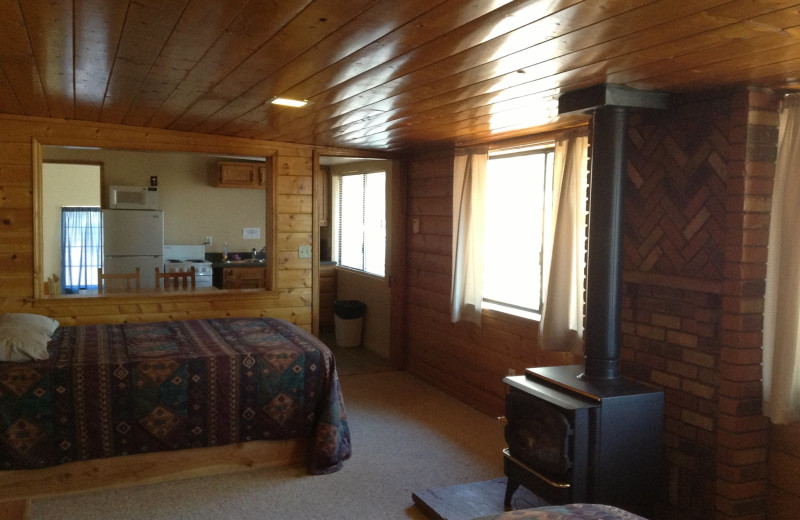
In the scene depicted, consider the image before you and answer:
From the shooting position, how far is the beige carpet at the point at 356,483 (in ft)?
11.2

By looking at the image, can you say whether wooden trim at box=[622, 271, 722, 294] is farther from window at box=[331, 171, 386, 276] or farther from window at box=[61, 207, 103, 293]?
window at box=[61, 207, 103, 293]

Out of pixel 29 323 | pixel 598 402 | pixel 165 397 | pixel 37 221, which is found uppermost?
pixel 37 221

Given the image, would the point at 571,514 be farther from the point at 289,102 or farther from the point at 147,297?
the point at 147,297

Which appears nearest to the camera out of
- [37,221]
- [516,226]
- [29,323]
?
[29,323]

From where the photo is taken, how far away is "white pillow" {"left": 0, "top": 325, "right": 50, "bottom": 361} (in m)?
3.53

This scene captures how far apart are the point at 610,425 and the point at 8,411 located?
2.99 m

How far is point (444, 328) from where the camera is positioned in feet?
18.7

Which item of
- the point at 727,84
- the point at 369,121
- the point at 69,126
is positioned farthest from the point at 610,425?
the point at 69,126

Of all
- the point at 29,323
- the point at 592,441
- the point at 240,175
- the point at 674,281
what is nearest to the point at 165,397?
the point at 29,323

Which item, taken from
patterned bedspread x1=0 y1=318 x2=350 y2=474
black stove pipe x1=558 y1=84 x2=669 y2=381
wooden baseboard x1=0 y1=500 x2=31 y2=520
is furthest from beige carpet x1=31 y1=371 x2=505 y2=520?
black stove pipe x1=558 y1=84 x2=669 y2=381

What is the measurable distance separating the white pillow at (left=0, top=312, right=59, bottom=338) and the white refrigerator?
301cm

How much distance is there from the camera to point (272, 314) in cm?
559

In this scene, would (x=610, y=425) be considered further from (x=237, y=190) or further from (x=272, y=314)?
(x=237, y=190)

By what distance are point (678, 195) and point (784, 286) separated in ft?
2.04
